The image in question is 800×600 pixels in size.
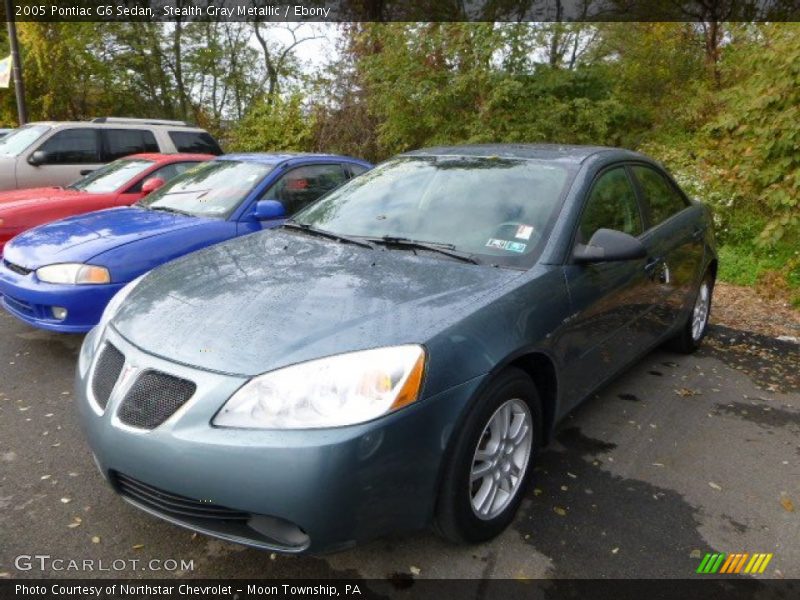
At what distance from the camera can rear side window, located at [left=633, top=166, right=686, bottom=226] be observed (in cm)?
388

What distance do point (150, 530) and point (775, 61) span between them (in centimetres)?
594

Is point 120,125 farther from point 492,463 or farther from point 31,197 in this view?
point 492,463

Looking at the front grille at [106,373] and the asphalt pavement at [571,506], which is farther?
the asphalt pavement at [571,506]

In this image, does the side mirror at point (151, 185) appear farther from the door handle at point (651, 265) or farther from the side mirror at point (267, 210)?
the door handle at point (651, 265)

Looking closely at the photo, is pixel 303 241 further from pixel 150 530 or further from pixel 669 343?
pixel 669 343

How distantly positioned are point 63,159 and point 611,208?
8.13 meters

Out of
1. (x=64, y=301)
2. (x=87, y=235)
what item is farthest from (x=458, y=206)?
(x=87, y=235)

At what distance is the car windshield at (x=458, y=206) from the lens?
2.96 meters

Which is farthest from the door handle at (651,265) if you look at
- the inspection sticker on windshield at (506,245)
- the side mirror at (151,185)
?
the side mirror at (151,185)

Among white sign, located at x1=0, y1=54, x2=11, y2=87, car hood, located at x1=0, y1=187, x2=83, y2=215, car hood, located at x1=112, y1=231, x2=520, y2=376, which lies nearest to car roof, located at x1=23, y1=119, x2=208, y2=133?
car hood, located at x1=0, y1=187, x2=83, y2=215

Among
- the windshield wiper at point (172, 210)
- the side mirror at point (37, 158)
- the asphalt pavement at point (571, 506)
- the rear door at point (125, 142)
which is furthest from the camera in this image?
the rear door at point (125, 142)

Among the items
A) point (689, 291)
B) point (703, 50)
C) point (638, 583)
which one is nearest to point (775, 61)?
point (689, 291)

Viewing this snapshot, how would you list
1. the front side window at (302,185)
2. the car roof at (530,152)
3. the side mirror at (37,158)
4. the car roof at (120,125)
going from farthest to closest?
the car roof at (120,125), the side mirror at (37,158), the front side window at (302,185), the car roof at (530,152)

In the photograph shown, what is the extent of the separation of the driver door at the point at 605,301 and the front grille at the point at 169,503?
162 centimetres
